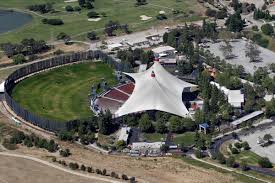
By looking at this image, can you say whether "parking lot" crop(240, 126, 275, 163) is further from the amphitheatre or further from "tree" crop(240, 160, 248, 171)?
"tree" crop(240, 160, 248, 171)

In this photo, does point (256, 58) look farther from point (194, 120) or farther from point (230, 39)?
point (194, 120)

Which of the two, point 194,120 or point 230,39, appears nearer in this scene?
point 194,120

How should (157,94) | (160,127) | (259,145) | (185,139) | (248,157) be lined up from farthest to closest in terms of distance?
(157,94), (160,127), (185,139), (259,145), (248,157)

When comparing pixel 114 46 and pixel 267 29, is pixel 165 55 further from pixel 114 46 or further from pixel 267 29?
pixel 267 29

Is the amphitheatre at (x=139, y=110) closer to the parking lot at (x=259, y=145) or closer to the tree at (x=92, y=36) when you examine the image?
the parking lot at (x=259, y=145)

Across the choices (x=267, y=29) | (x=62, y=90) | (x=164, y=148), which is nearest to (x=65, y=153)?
(x=164, y=148)

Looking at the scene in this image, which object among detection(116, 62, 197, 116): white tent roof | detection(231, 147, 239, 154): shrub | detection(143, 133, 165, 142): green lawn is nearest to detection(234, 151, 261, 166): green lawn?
detection(231, 147, 239, 154): shrub

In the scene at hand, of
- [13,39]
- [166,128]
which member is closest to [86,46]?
[13,39]
